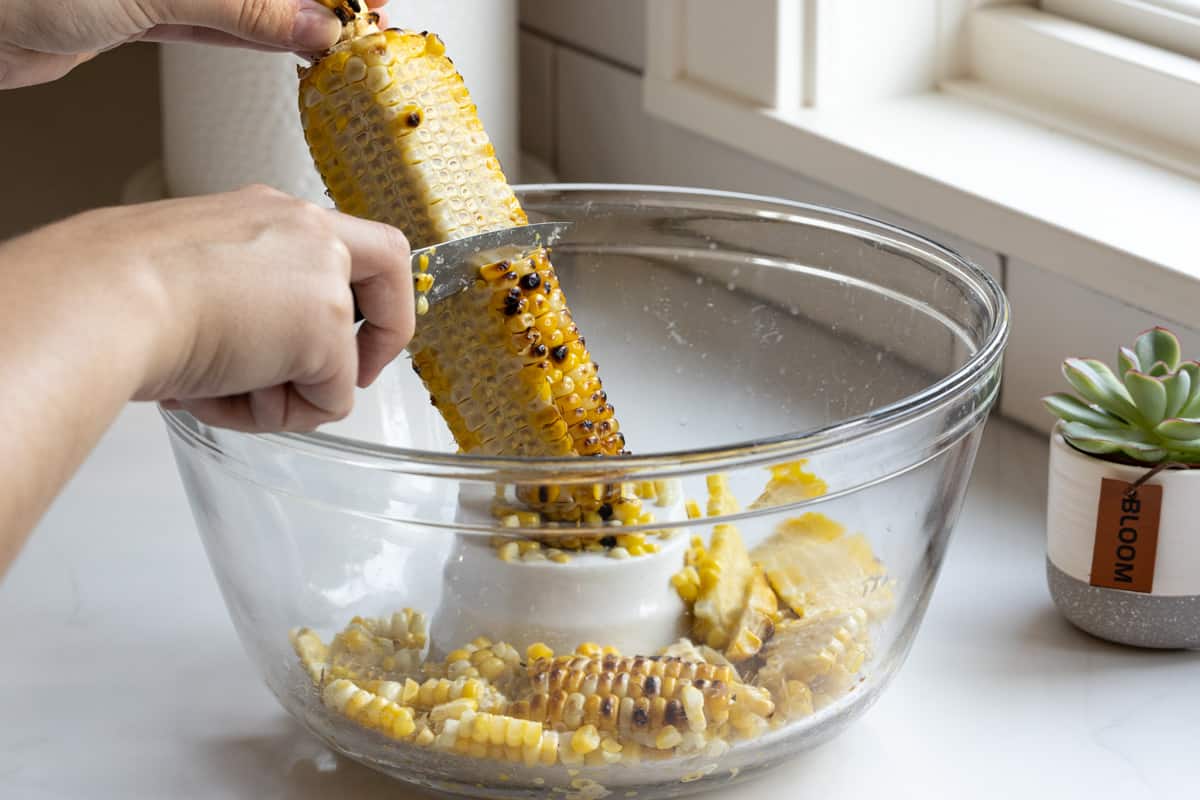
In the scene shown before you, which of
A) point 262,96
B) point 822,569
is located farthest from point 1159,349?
point 262,96

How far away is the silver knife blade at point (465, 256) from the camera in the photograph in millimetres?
632

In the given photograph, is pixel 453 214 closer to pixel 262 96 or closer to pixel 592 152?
pixel 262 96

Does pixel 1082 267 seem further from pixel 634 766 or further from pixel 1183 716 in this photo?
pixel 634 766

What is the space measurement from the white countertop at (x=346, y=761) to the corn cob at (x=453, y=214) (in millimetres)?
166

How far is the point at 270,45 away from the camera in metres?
0.66

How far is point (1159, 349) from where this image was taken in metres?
0.72

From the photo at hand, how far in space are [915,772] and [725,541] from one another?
0.43ft

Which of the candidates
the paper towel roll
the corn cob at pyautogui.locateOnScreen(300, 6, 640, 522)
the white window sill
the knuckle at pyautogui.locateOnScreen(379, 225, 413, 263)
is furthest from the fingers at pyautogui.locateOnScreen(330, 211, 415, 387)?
the paper towel roll

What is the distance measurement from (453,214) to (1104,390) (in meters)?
0.30

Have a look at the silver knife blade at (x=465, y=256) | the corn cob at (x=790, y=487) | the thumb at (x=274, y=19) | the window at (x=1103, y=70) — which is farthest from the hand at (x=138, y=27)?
the window at (x=1103, y=70)

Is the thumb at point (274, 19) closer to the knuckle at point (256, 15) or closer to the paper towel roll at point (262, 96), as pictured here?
the knuckle at point (256, 15)

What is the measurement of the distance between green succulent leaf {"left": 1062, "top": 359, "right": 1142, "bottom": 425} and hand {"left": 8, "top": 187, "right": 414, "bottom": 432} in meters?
0.34

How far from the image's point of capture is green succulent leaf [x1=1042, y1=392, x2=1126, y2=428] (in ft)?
2.31

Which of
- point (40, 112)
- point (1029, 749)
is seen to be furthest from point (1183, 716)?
point (40, 112)
